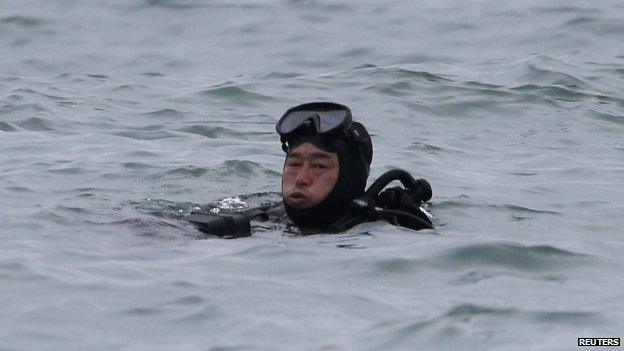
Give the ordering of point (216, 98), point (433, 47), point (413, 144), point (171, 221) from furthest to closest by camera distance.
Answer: point (433, 47), point (216, 98), point (413, 144), point (171, 221)

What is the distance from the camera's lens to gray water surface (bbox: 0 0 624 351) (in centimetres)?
592

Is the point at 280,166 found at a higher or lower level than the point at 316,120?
lower

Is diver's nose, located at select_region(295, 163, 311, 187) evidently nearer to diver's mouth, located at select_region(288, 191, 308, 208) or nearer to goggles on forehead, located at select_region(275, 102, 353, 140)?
diver's mouth, located at select_region(288, 191, 308, 208)

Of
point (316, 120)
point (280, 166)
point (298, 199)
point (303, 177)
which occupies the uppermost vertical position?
point (316, 120)

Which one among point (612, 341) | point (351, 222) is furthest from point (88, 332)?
point (351, 222)

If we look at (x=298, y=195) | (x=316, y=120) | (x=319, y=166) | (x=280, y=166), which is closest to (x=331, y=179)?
(x=319, y=166)

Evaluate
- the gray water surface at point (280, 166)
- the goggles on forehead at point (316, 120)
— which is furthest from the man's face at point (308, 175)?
the gray water surface at point (280, 166)

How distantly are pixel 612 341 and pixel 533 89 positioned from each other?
7824 millimetres

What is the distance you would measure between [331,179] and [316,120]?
1.16 feet

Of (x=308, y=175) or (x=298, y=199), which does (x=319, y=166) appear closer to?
(x=308, y=175)

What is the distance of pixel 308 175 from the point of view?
8000 millimetres

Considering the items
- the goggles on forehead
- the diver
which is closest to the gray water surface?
the diver

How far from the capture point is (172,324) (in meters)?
5.79

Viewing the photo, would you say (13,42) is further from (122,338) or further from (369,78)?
(122,338)
